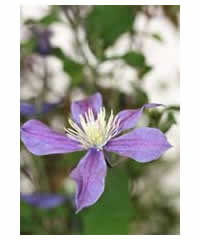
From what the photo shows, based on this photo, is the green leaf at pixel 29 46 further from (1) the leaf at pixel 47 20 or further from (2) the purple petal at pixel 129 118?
(2) the purple petal at pixel 129 118

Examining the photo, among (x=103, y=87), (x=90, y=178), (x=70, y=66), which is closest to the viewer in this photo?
(x=90, y=178)

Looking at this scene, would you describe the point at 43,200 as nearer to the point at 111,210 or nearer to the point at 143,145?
the point at 111,210

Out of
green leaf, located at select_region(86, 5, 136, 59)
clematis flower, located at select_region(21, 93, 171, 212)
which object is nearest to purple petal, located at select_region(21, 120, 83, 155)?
clematis flower, located at select_region(21, 93, 171, 212)

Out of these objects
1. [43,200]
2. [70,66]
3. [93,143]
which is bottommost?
[43,200]

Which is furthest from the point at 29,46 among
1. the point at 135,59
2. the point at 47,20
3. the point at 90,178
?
the point at 90,178

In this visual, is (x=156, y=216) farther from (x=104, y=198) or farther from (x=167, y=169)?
(x=104, y=198)

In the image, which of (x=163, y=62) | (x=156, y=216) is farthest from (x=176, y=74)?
(x=156, y=216)

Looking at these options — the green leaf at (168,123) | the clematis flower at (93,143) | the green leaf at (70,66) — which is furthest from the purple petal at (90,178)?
the green leaf at (70,66)

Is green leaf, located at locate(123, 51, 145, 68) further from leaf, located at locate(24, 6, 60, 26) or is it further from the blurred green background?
leaf, located at locate(24, 6, 60, 26)
